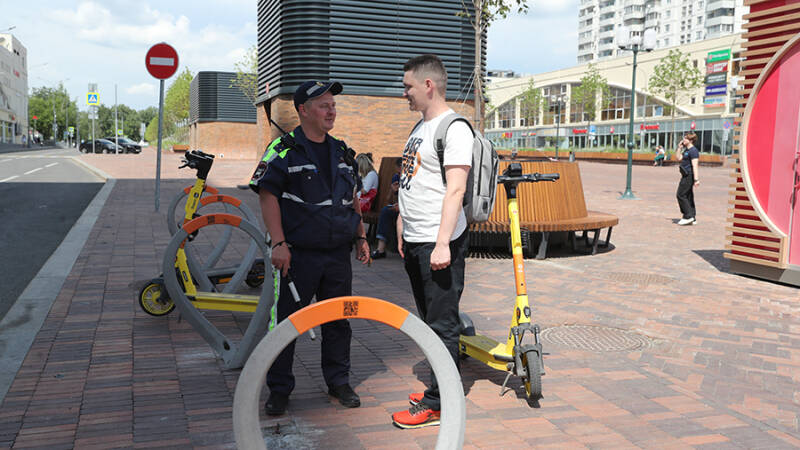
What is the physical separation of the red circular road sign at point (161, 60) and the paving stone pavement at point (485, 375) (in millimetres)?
6501

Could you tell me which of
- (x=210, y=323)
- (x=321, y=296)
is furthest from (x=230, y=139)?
(x=321, y=296)

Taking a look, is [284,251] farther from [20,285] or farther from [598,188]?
[598,188]

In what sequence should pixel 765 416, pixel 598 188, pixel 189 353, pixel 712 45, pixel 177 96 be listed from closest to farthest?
1. pixel 765 416
2. pixel 189 353
3. pixel 598 188
4. pixel 712 45
5. pixel 177 96

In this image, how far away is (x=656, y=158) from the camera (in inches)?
1794

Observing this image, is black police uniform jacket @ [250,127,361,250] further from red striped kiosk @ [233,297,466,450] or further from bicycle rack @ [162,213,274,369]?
red striped kiosk @ [233,297,466,450]

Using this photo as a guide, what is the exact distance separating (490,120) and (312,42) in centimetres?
9436

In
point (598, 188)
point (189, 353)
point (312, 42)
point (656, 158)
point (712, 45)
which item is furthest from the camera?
point (712, 45)

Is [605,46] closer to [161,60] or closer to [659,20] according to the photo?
[659,20]

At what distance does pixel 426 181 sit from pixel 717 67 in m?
68.6

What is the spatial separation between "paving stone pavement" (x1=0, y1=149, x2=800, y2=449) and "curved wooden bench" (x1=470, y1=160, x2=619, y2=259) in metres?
1.03

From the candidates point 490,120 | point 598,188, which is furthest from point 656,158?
point 490,120

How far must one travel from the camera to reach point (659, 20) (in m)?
113

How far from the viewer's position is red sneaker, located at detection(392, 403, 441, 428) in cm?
349

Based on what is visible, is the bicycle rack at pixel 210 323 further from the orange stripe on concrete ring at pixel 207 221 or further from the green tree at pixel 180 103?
the green tree at pixel 180 103
